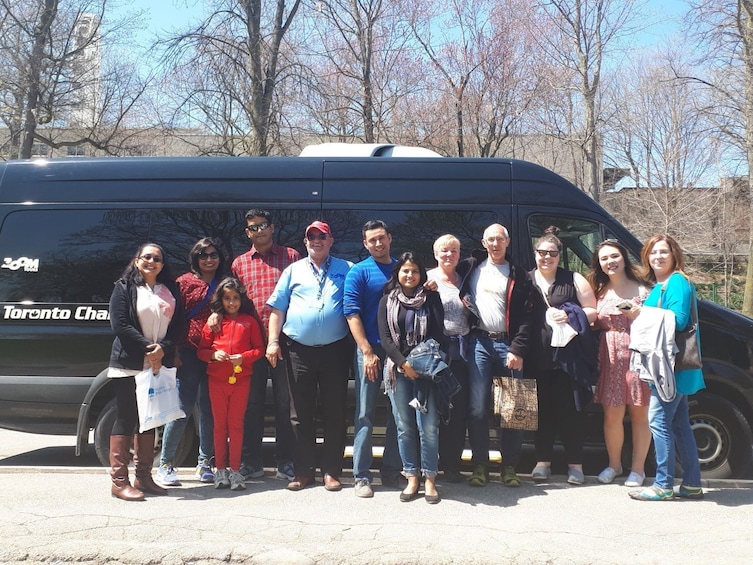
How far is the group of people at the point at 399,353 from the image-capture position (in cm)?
472

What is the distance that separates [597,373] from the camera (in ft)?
16.6

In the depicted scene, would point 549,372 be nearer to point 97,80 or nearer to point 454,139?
point 454,139

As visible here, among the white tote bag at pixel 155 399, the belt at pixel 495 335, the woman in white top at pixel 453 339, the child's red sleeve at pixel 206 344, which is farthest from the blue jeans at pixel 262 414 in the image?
the belt at pixel 495 335

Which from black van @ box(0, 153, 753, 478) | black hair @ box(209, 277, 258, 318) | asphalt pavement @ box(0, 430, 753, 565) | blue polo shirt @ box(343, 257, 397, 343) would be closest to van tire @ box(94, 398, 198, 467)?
black van @ box(0, 153, 753, 478)

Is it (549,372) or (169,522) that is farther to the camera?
(549,372)

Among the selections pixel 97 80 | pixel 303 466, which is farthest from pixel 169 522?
pixel 97 80

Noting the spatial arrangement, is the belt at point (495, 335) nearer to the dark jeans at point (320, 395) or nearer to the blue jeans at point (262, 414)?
the dark jeans at point (320, 395)

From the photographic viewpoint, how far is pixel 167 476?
502cm

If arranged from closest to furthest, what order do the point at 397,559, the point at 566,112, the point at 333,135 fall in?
the point at 397,559, the point at 333,135, the point at 566,112

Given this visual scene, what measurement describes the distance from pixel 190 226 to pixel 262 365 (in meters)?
1.38

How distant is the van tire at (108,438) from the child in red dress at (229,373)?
1.95 ft

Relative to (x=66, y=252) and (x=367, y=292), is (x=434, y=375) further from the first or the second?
(x=66, y=252)

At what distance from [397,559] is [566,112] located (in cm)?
1963

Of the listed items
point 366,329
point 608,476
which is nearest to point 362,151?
point 366,329
